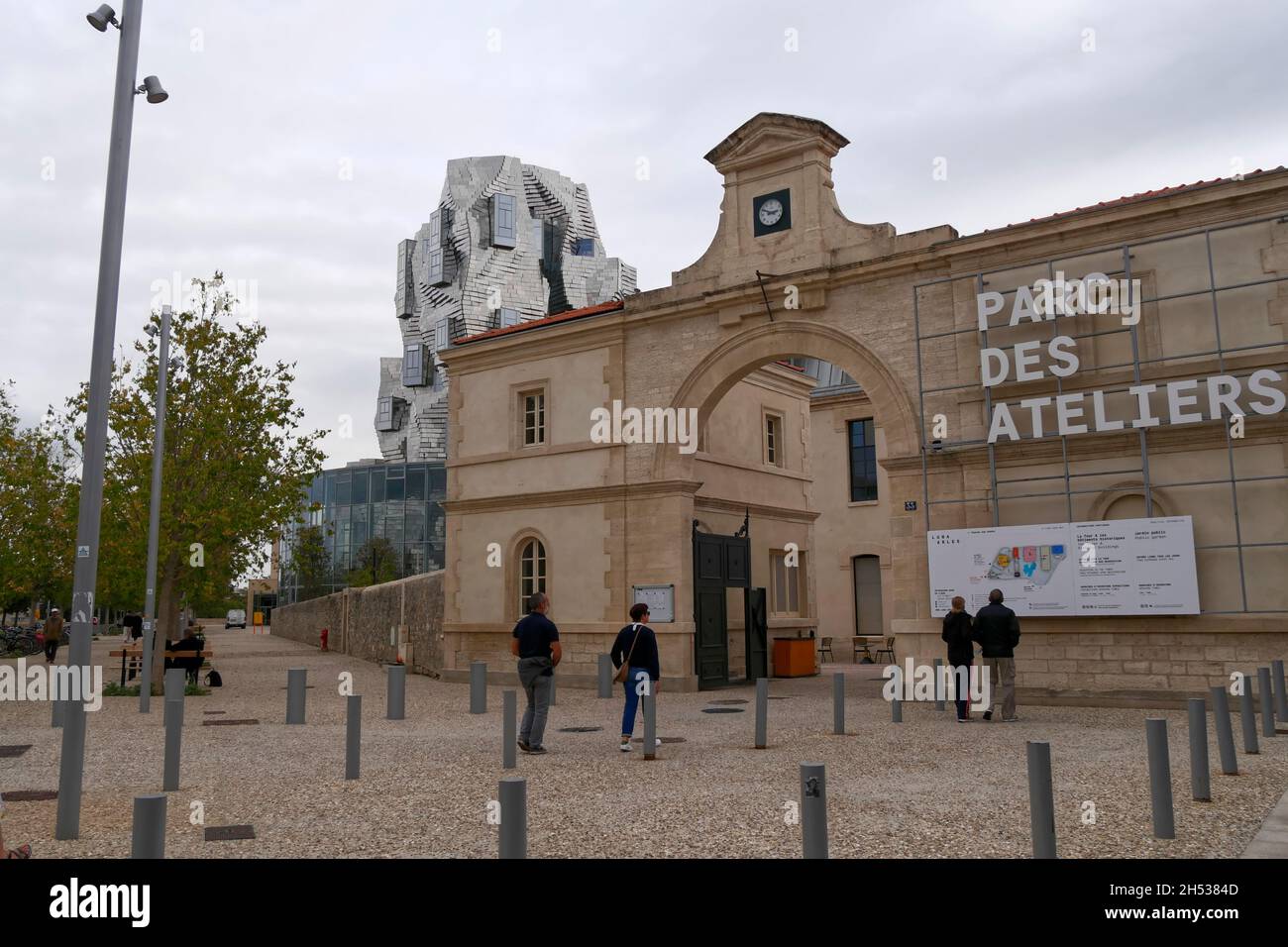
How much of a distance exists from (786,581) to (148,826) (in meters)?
20.5

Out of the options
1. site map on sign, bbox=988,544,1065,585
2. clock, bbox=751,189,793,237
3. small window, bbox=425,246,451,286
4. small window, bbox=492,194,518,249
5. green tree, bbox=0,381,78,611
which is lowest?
site map on sign, bbox=988,544,1065,585

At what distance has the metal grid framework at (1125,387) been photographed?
47.1ft

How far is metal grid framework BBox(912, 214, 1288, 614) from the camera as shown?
14.4 metres

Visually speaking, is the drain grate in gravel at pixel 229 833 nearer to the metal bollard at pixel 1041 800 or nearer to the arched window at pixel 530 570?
the metal bollard at pixel 1041 800

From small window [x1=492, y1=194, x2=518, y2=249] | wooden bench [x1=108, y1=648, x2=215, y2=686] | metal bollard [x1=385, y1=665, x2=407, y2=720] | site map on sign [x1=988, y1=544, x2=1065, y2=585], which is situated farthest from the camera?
small window [x1=492, y1=194, x2=518, y2=249]

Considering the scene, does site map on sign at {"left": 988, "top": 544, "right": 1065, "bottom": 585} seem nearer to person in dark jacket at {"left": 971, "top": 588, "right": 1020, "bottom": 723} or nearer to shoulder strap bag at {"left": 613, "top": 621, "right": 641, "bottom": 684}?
person in dark jacket at {"left": 971, "top": 588, "right": 1020, "bottom": 723}

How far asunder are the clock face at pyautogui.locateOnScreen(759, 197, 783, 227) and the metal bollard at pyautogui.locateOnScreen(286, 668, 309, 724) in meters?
11.5

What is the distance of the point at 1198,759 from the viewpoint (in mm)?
7652

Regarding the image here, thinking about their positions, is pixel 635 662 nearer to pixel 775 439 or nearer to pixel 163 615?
pixel 163 615

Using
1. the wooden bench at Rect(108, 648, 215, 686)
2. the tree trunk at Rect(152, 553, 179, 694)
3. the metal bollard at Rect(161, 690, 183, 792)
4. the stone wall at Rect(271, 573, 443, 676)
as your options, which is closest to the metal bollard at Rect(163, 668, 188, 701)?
the metal bollard at Rect(161, 690, 183, 792)

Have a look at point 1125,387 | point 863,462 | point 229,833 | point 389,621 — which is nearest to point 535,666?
point 229,833

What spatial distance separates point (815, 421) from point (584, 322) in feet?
45.7

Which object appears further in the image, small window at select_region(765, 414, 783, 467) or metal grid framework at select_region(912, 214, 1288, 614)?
small window at select_region(765, 414, 783, 467)

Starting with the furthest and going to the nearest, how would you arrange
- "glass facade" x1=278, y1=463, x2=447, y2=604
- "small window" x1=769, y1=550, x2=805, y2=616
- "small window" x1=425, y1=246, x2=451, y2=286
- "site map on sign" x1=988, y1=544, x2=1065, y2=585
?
"small window" x1=425, y1=246, x2=451, y2=286 < "glass facade" x1=278, y1=463, x2=447, y2=604 < "small window" x1=769, y1=550, x2=805, y2=616 < "site map on sign" x1=988, y1=544, x2=1065, y2=585
